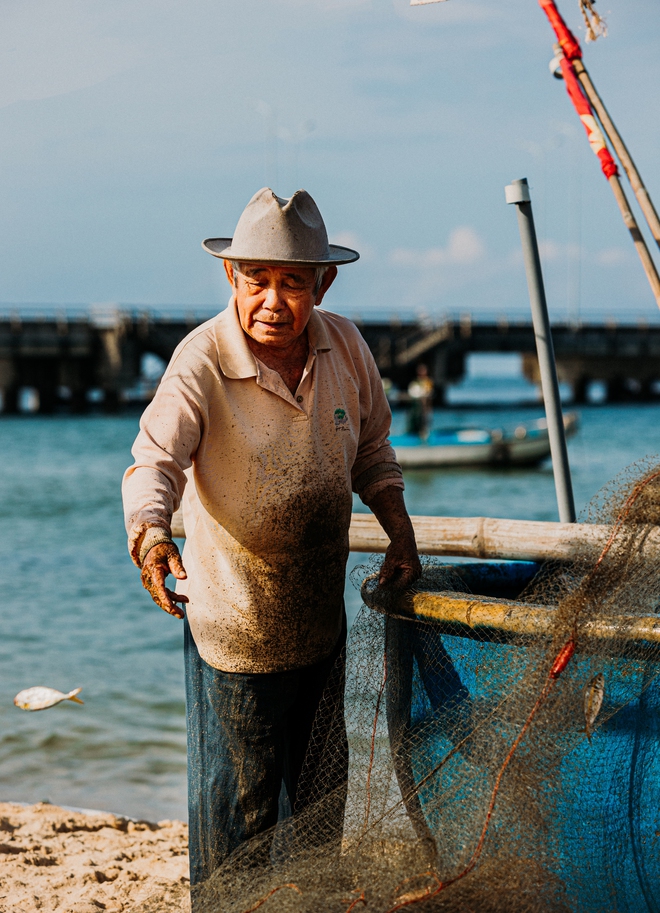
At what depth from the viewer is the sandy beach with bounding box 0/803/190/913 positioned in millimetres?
2975

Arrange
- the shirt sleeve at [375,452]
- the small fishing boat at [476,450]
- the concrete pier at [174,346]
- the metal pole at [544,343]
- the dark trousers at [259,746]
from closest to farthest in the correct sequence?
1. the dark trousers at [259,746]
2. the shirt sleeve at [375,452]
3. the metal pole at [544,343]
4. the small fishing boat at [476,450]
5. the concrete pier at [174,346]

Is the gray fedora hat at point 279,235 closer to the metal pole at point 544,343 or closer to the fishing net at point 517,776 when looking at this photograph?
the fishing net at point 517,776

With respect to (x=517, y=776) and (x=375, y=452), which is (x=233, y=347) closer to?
(x=375, y=452)

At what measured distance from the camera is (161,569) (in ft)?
6.46

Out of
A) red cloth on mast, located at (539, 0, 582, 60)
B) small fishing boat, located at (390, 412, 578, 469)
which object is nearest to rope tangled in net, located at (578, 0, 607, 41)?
red cloth on mast, located at (539, 0, 582, 60)

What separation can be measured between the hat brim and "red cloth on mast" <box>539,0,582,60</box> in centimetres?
107

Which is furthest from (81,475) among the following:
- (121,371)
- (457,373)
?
(457,373)

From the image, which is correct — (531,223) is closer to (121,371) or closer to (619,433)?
(619,433)

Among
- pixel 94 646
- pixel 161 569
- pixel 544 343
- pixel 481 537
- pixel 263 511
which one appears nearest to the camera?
pixel 161 569

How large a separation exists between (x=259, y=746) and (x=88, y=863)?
4.51ft

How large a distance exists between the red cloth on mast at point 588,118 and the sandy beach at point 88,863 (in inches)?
92.9

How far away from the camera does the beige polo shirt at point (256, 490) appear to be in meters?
2.29

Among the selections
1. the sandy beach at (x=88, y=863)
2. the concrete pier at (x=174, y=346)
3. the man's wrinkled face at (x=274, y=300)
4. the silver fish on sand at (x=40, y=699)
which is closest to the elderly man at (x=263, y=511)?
the man's wrinkled face at (x=274, y=300)

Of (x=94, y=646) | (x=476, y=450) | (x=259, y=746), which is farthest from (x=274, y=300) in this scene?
(x=476, y=450)
